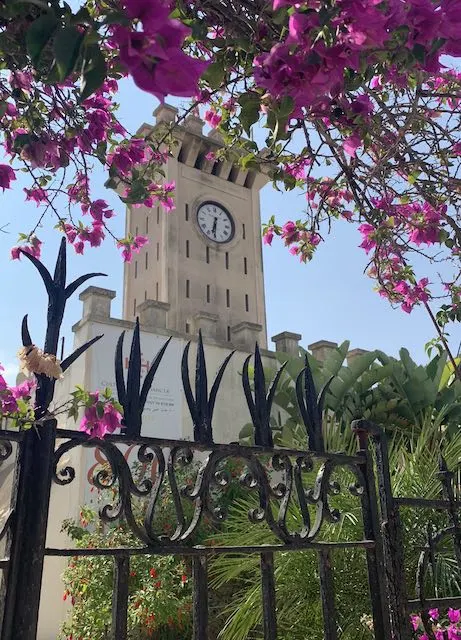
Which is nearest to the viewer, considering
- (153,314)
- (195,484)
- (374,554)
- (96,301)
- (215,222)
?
(195,484)

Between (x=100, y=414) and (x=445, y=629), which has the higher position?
(x=100, y=414)

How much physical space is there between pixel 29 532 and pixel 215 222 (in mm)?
18077

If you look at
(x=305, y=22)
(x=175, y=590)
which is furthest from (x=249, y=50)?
(x=175, y=590)

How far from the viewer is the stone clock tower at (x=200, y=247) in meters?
17.6

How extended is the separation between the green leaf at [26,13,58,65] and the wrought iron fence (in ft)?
2.37

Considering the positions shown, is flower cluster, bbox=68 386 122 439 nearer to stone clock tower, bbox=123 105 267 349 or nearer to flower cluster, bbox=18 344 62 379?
flower cluster, bbox=18 344 62 379

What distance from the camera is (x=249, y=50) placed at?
1491 millimetres

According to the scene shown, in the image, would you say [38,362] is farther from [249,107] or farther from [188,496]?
[249,107]

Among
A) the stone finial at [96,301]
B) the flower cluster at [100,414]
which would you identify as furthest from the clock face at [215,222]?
the flower cluster at [100,414]

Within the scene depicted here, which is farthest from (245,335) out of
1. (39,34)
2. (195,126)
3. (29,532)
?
(39,34)

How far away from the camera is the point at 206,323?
11.3m

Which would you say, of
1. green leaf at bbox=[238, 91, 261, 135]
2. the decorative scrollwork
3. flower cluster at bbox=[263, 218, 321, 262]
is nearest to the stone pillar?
flower cluster at bbox=[263, 218, 321, 262]

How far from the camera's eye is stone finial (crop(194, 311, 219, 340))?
11.1 m

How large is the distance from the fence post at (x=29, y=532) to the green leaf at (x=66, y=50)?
85 centimetres
